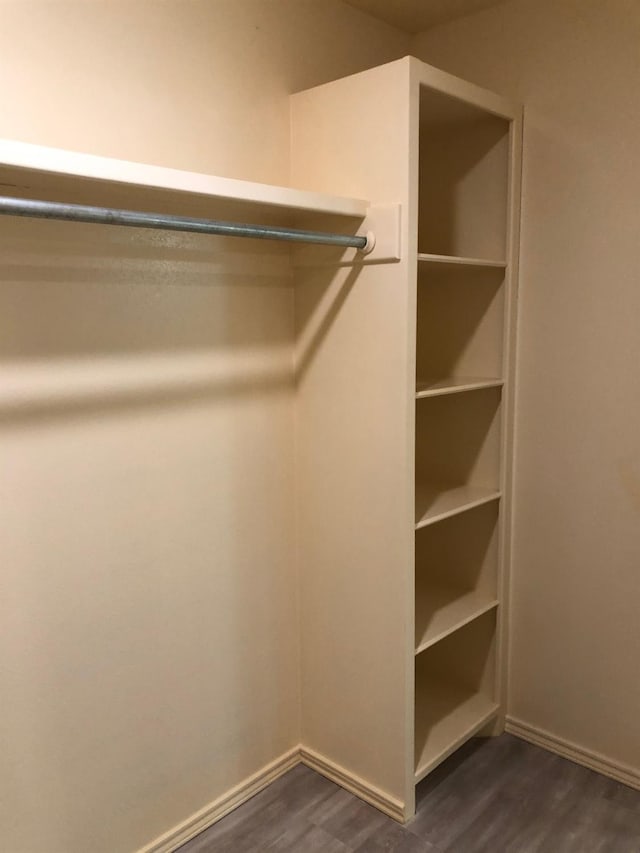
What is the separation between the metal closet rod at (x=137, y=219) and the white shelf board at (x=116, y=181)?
0.06m

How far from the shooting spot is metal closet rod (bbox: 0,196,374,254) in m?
1.28

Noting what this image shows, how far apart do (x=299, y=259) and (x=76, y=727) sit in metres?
1.46

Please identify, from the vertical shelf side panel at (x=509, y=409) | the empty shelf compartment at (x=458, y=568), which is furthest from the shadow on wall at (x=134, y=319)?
the empty shelf compartment at (x=458, y=568)

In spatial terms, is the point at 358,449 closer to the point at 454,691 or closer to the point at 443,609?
the point at 443,609

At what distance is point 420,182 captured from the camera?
8.45ft

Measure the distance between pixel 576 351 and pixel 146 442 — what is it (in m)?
1.38

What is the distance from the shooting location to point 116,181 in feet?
4.71

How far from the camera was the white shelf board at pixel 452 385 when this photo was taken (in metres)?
2.11

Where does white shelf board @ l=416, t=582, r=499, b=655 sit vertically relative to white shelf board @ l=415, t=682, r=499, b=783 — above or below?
above

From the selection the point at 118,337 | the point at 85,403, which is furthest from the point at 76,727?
the point at 118,337

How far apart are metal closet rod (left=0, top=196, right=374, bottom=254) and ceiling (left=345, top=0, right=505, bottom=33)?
3.14ft

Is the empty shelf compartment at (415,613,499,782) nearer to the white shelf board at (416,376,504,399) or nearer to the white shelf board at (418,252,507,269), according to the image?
the white shelf board at (416,376,504,399)

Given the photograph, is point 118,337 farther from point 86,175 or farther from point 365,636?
point 365,636

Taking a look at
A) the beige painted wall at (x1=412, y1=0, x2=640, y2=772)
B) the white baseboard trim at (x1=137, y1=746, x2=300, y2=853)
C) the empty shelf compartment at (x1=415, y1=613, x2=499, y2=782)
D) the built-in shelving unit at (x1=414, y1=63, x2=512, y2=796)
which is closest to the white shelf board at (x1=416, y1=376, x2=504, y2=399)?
the built-in shelving unit at (x1=414, y1=63, x2=512, y2=796)
